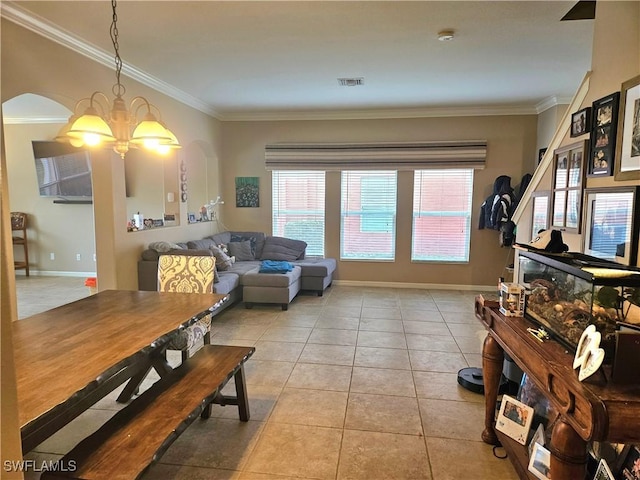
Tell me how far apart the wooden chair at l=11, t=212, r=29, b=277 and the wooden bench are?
609 cm

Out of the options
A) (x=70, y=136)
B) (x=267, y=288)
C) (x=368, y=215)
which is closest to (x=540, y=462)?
(x=70, y=136)

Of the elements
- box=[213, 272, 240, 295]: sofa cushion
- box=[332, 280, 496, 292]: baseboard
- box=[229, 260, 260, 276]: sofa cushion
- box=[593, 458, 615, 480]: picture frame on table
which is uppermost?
box=[229, 260, 260, 276]: sofa cushion

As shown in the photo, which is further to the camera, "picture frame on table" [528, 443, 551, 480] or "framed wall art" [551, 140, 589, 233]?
"framed wall art" [551, 140, 589, 233]

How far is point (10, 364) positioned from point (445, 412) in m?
2.66

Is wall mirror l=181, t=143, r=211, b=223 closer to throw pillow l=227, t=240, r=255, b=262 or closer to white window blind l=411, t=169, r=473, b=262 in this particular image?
throw pillow l=227, t=240, r=255, b=262

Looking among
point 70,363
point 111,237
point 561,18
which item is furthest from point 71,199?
point 561,18

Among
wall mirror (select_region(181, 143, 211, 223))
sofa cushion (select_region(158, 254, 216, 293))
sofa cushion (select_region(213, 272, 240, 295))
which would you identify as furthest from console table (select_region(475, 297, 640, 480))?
wall mirror (select_region(181, 143, 211, 223))

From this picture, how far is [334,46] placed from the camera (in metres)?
3.54

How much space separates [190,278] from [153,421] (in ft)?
4.48

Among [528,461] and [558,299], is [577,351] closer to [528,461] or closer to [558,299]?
[558,299]

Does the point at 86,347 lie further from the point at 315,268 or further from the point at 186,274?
the point at 315,268

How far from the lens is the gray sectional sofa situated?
4434 mm

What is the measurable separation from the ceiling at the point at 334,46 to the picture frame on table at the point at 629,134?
53.5 inches

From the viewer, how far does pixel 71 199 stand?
682 cm
